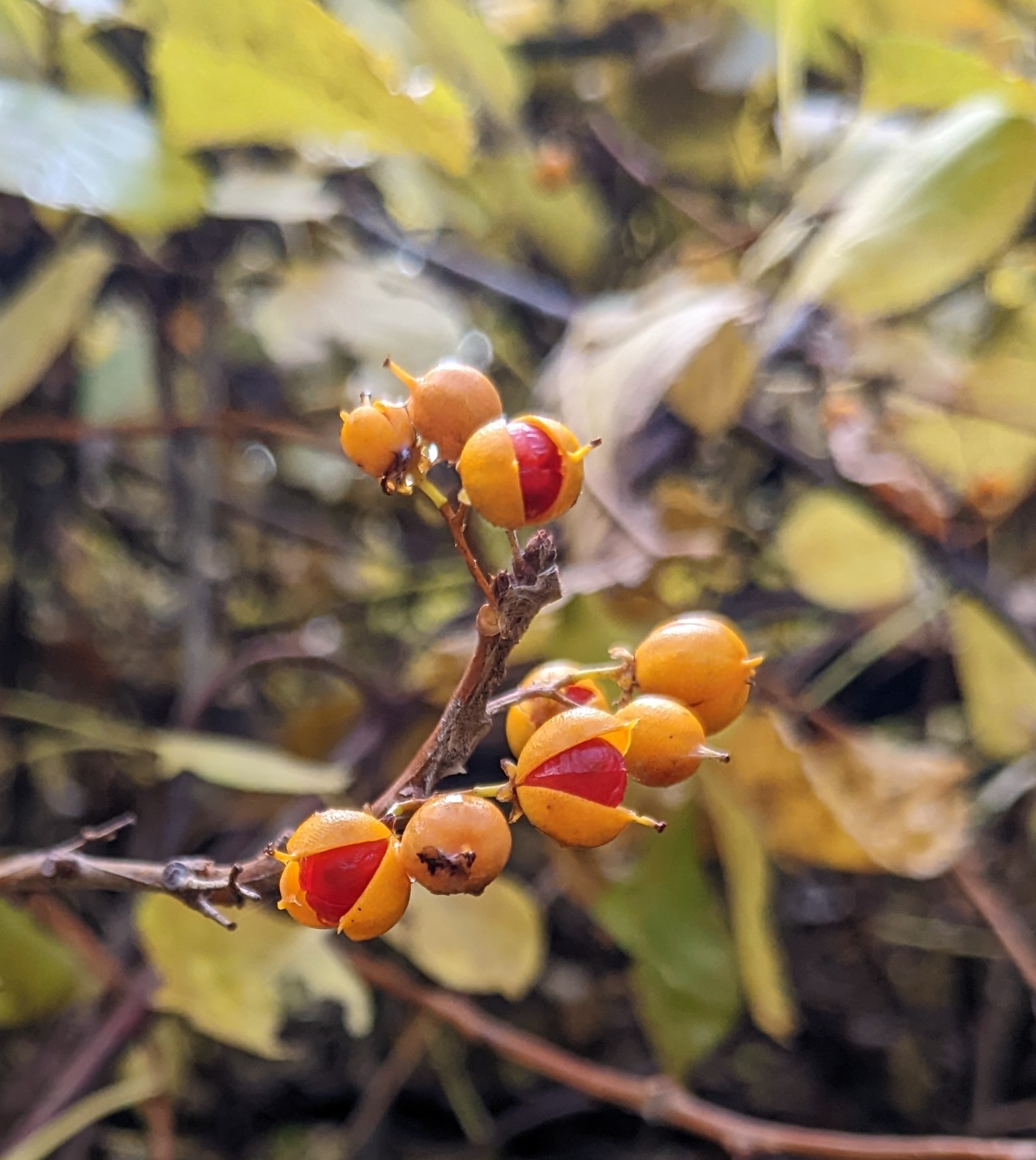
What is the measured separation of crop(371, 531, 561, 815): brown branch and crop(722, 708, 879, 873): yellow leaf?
0.31 m

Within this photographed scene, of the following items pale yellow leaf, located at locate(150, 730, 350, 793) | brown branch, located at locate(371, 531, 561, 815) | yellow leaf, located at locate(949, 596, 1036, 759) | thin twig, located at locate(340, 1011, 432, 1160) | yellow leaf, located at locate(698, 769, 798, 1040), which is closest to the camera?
brown branch, located at locate(371, 531, 561, 815)

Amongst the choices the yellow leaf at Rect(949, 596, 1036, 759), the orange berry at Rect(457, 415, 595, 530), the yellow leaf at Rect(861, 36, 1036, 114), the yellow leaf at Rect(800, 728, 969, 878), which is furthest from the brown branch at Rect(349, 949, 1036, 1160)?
the yellow leaf at Rect(861, 36, 1036, 114)

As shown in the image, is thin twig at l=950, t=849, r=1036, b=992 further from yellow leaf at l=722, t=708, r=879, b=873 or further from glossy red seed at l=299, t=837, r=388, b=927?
glossy red seed at l=299, t=837, r=388, b=927

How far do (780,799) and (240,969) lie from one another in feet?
0.97

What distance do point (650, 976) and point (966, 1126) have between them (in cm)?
44

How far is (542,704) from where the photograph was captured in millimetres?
239

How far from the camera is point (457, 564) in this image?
69 centimetres

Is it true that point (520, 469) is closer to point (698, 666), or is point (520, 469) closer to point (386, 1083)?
point (698, 666)

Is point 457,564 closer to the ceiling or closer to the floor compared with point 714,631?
closer to the floor

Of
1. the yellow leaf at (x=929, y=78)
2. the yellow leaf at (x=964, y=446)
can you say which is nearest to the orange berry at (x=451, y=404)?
the yellow leaf at (x=929, y=78)

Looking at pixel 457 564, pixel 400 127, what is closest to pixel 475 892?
Result: pixel 400 127

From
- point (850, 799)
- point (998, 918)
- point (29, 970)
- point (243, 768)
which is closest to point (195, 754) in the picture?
point (243, 768)

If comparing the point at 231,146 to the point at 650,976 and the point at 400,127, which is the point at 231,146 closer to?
the point at 400,127

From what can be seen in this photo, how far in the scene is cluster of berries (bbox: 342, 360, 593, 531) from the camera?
212 mm
